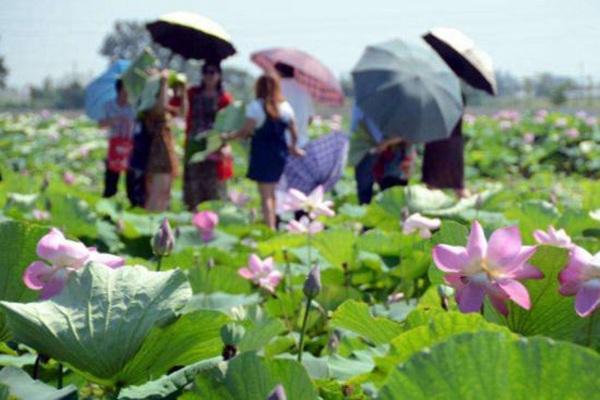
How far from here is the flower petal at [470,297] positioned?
0.91m

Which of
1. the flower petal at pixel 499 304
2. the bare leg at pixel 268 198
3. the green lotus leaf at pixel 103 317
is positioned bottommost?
the bare leg at pixel 268 198

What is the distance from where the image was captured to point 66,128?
15047 millimetres

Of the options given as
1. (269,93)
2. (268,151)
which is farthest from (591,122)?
(269,93)

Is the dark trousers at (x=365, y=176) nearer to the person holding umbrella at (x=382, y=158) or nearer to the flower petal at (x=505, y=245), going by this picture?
the person holding umbrella at (x=382, y=158)

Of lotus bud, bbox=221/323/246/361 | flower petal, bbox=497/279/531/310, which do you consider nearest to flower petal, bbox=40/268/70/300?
lotus bud, bbox=221/323/246/361

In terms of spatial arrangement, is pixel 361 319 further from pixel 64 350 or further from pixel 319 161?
pixel 319 161

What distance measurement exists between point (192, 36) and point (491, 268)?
4.13 meters

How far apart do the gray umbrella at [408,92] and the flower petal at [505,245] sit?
3.19 meters

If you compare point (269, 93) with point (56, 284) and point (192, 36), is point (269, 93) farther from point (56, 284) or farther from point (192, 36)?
Answer: point (56, 284)

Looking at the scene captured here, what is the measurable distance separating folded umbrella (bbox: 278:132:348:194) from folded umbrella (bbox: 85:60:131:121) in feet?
3.91

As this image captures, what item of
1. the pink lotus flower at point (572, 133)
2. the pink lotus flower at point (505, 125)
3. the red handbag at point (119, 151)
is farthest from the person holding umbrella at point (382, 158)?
the pink lotus flower at point (505, 125)

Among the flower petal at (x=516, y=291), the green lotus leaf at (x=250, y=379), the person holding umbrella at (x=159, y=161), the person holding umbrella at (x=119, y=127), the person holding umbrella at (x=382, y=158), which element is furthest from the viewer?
the person holding umbrella at (x=119, y=127)

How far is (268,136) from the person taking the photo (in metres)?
4.78

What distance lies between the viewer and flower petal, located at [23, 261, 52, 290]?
1.01 meters
